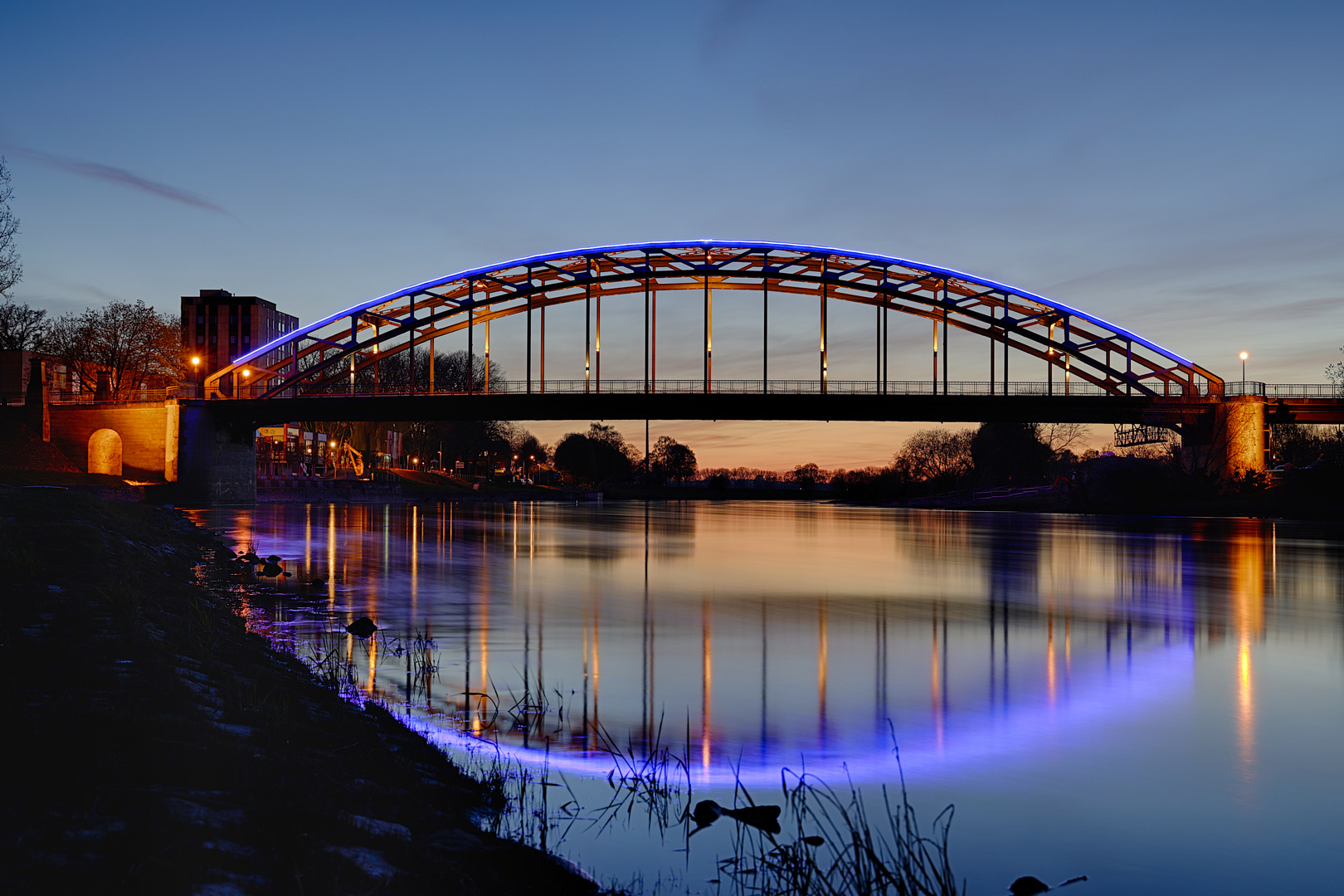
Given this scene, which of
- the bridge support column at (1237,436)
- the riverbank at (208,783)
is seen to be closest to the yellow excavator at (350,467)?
the bridge support column at (1237,436)

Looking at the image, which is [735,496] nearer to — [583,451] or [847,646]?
[583,451]

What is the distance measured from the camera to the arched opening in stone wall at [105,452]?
64.5 metres

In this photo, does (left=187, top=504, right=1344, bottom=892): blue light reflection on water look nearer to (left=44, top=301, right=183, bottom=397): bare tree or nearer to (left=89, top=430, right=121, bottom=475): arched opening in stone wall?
(left=89, top=430, right=121, bottom=475): arched opening in stone wall

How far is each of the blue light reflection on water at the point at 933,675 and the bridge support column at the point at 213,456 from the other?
44.2m

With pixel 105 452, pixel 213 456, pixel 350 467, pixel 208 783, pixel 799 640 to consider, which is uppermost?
pixel 105 452

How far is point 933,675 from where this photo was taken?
11.4 metres

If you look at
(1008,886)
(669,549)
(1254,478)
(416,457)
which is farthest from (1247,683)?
(416,457)

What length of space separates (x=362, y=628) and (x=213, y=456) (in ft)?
202

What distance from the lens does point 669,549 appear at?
35.5 m

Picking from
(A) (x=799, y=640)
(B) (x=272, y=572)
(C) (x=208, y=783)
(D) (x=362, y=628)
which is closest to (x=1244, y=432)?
(A) (x=799, y=640)

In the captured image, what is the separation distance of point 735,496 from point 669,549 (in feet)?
455

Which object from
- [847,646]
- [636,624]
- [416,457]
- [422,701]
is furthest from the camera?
[416,457]

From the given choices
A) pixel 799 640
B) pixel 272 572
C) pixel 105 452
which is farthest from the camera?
pixel 105 452

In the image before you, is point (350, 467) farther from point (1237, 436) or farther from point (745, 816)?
point (745, 816)
